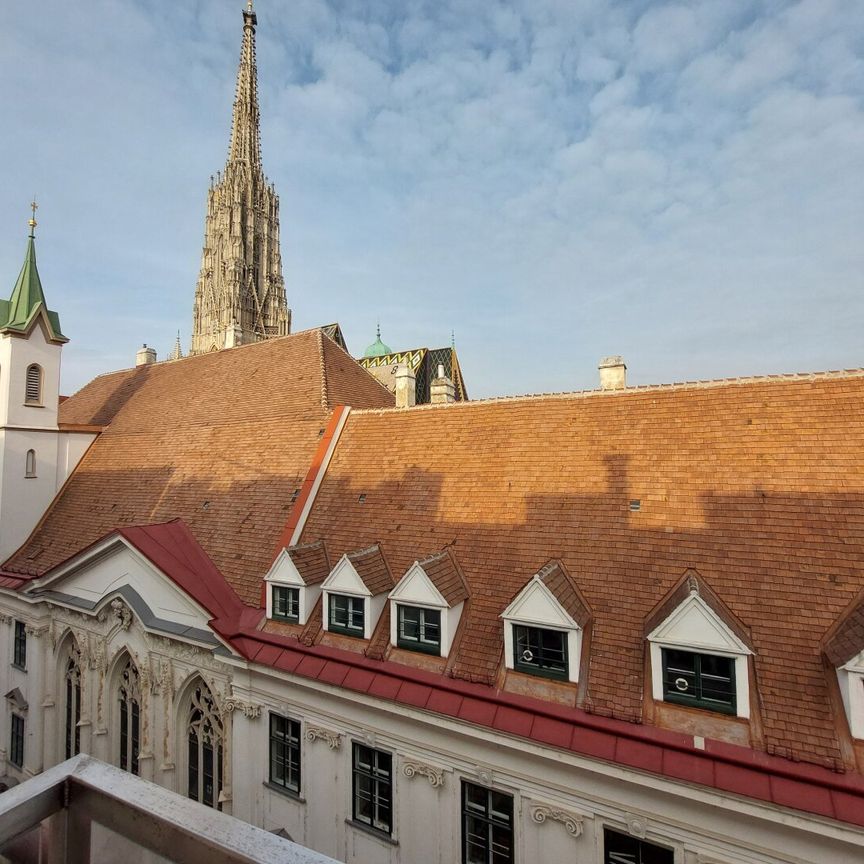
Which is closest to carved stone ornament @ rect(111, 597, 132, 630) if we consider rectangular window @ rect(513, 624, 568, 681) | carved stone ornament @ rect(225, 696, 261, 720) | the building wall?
the building wall

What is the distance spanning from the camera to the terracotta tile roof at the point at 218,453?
1573cm

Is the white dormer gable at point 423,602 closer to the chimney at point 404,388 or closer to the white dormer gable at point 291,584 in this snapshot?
the white dormer gable at point 291,584

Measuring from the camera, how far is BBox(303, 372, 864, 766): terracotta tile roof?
8977 millimetres

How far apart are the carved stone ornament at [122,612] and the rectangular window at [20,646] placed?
5.77 m

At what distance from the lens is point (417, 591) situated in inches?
432

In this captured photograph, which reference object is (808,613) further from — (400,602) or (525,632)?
(400,602)

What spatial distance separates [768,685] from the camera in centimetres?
845

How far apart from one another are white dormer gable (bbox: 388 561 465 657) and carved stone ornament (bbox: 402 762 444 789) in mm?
2027

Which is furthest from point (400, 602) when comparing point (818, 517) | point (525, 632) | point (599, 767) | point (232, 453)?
point (232, 453)

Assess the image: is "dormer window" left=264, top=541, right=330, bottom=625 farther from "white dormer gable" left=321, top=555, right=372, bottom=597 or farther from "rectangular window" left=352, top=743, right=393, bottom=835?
"rectangular window" left=352, top=743, right=393, bottom=835

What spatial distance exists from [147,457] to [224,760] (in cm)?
1146

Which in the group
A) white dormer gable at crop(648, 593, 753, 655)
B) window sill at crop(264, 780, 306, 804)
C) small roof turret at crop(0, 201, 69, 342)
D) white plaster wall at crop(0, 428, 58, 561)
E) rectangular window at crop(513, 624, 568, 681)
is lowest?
window sill at crop(264, 780, 306, 804)

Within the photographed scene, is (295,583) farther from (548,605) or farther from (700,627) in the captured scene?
(700,627)

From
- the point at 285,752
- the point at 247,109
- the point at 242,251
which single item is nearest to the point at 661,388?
the point at 285,752
